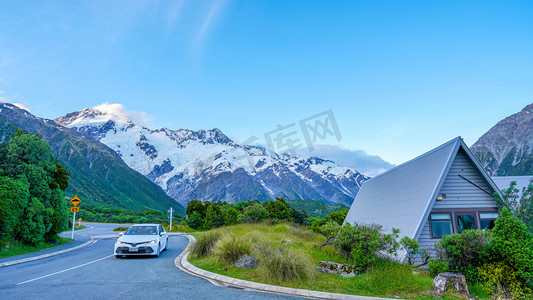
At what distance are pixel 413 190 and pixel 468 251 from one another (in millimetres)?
6855

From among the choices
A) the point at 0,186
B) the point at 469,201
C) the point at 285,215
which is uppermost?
the point at 0,186

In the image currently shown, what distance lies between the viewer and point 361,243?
974cm

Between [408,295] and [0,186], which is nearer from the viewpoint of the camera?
[408,295]

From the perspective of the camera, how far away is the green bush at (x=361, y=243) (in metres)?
9.68

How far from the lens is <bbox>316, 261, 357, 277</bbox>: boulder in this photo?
966cm

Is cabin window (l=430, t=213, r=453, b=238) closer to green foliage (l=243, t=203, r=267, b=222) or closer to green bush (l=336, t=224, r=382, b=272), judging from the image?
green bush (l=336, t=224, r=382, b=272)

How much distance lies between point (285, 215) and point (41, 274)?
114 feet

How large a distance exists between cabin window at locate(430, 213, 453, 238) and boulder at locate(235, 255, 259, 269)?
27.0ft

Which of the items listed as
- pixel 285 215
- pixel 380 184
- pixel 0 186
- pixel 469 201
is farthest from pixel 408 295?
pixel 285 215

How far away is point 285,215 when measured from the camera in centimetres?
4325

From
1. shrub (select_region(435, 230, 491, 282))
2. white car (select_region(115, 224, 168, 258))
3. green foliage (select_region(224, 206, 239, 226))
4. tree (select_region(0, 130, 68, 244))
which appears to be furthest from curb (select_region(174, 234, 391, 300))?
green foliage (select_region(224, 206, 239, 226))

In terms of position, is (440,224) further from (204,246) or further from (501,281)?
(204,246)

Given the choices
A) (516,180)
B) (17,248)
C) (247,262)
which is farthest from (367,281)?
(17,248)

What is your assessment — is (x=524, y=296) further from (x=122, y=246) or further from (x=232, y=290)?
(x=122, y=246)
